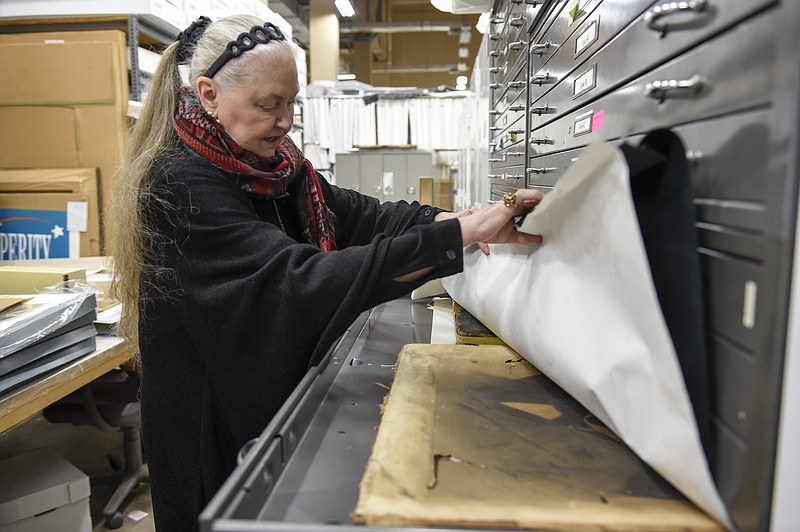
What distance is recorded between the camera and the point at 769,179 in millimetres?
483

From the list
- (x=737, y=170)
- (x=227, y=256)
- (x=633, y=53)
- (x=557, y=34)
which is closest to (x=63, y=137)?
(x=227, y=256)

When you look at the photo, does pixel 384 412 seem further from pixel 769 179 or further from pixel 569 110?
pixel 569 110

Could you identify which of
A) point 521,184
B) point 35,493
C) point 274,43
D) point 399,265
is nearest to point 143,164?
point 274,43

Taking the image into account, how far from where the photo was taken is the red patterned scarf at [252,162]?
39.9 inches

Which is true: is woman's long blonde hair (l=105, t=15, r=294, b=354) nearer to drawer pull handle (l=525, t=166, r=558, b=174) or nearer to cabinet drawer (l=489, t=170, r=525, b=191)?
drawer pull handle (l=525, t=166, r=558, b=174)

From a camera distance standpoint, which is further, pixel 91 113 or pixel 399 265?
A: pixel 91 113

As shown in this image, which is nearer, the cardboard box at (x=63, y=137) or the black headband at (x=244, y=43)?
the black headband at (x=244, y=43)

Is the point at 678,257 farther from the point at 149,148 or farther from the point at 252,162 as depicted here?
the point at 149,148

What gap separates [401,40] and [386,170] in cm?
730

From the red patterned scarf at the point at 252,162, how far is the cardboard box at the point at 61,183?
2.11 meters

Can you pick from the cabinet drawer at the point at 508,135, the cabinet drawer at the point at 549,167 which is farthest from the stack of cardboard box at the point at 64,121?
the cabinet drawer at the point at 549,167

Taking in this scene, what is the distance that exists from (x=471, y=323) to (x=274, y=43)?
693 millimetres

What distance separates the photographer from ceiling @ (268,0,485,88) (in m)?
8.48

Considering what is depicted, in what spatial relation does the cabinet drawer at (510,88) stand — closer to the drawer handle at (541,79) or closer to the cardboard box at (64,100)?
the drawer handle at (541,79)
